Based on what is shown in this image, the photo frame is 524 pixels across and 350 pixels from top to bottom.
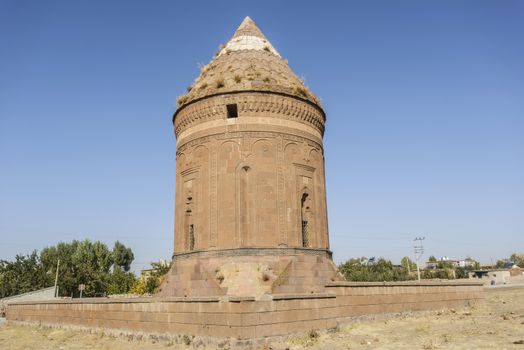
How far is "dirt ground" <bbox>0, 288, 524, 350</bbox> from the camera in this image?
31.8 feet

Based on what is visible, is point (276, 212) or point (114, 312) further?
point (276, 212)

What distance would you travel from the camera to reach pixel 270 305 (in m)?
9.66

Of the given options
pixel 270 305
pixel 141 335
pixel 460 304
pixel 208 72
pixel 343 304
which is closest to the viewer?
pixel 270 305

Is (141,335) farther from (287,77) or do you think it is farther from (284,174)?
(287,77)

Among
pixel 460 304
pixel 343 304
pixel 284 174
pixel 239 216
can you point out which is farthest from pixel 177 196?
pixel 460 304

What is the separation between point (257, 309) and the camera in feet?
30.8

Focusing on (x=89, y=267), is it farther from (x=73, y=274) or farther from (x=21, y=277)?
(x=21, y=277)

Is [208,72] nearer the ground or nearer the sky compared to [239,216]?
nearer the sky

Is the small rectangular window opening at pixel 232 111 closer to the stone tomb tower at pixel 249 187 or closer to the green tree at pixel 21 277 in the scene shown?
the stone tomb tower at pixel 249 187

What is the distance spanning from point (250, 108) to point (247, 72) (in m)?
1.84

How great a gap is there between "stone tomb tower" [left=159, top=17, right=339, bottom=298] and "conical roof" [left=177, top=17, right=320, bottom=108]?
56 millimetres

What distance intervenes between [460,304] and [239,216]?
376 inches

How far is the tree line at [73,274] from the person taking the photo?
3462cm

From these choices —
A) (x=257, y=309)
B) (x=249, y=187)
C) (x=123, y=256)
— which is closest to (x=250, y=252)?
(x=249, y=187)
